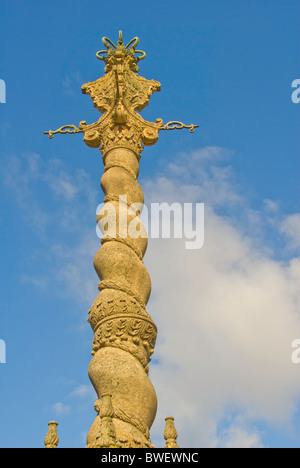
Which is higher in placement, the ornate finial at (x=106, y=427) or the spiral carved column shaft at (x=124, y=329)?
the spiral carved column shaft at (x=124, y=329)

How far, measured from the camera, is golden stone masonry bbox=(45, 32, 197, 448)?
30.8 ft

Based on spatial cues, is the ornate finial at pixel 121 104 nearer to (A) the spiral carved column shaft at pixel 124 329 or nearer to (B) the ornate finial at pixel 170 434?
(A) the spiral carved column shaft at pixel 124 329

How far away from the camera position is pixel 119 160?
13.5 metres

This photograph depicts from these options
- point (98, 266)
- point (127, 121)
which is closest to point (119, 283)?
point (98, 266)

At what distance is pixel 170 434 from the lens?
9.55 meters

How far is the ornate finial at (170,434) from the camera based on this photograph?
9.47 meters

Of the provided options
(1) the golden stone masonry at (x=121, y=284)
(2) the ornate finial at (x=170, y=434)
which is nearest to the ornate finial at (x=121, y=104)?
(1) the golden stone masonry at (x=121, y=284)

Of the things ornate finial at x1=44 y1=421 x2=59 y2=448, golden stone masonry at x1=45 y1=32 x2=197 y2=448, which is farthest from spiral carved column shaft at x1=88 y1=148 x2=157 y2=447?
ornate finial at x1=44 y1=421 x2=59 y2=448

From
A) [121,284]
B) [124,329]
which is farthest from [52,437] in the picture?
[121,284]

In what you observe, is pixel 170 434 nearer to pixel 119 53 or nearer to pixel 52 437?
pixel 52 437

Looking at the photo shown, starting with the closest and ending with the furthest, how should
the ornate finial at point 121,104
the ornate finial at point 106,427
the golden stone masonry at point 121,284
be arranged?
the ornate finial at point 106,427 → the golden stone masonry at point 121,284 → the ornate finial at point 121,104

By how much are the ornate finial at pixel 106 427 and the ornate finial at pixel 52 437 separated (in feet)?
3.18

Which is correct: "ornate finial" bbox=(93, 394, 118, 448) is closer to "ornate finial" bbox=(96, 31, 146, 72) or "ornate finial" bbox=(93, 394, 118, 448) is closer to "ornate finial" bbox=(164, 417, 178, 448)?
"ornate finial" bbox=(164, 417, 178, 448)

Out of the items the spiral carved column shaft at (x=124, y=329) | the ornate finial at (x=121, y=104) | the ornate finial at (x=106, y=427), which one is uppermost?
the ornate finial at (x=121, y=104)
